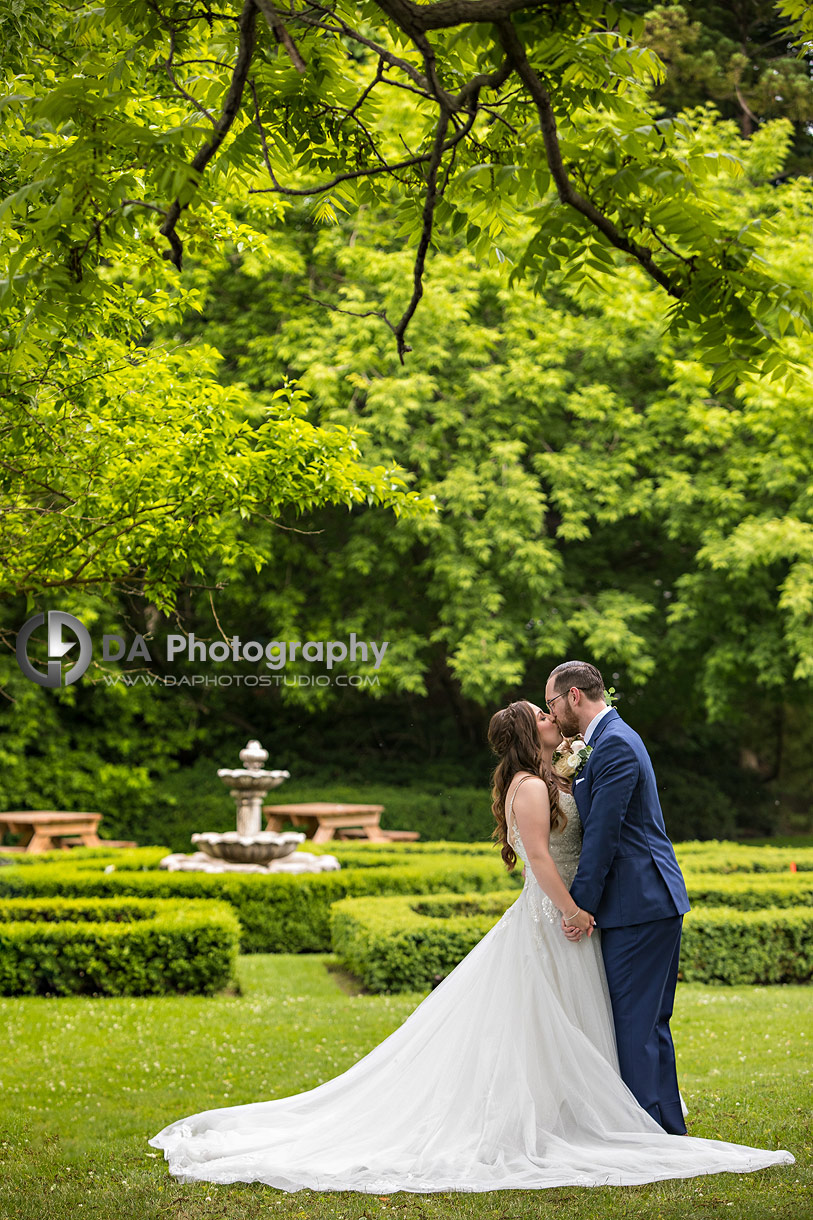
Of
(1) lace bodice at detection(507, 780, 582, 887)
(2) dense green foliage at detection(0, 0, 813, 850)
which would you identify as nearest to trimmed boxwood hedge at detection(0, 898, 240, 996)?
(2) dense green foliage at detection(0, 0, 813, 850)

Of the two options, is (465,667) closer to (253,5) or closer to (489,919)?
(489,919)

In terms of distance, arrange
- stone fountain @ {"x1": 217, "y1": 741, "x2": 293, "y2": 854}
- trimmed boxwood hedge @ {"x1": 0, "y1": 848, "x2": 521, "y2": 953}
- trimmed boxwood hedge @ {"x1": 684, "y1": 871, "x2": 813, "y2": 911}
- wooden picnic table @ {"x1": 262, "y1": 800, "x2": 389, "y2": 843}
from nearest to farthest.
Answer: trimmed boxwood hedge @ {"x1": 684, "y1": 871, "x2": 813, "y2": 911} → trimmed boxwood hedge @ {"x1": 0, "y1": 848, "x2": 521, "y2": 953} → stone fountain @ {"x1": 217, "y1": 741, "x2": 293, "y2": 854} → wooden picnic table @ {"x1": 262, "y1": 800, "x2": 389, "y2": 843}

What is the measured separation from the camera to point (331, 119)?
12.4ft

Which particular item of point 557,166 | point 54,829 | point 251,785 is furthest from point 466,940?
point 54,829

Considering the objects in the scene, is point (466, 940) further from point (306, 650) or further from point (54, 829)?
point (54, 829)

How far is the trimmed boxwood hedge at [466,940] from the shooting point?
845cm

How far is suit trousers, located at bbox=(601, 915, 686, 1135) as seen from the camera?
4.33m

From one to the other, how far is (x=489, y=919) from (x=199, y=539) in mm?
4231

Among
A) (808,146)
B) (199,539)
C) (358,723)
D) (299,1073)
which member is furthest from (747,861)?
(808,146)

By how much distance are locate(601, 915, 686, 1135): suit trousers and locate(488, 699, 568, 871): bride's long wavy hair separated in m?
0.56

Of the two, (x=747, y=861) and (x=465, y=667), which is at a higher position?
(x=465, y=667)

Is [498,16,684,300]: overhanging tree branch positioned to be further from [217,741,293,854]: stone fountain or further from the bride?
[217,741,293,854]: stone fountain

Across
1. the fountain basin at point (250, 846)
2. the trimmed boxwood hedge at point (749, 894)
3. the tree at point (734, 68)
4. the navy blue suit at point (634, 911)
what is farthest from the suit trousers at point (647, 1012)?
the tree at point (734, 68)

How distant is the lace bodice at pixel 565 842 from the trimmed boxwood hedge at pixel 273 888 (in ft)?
21.7
